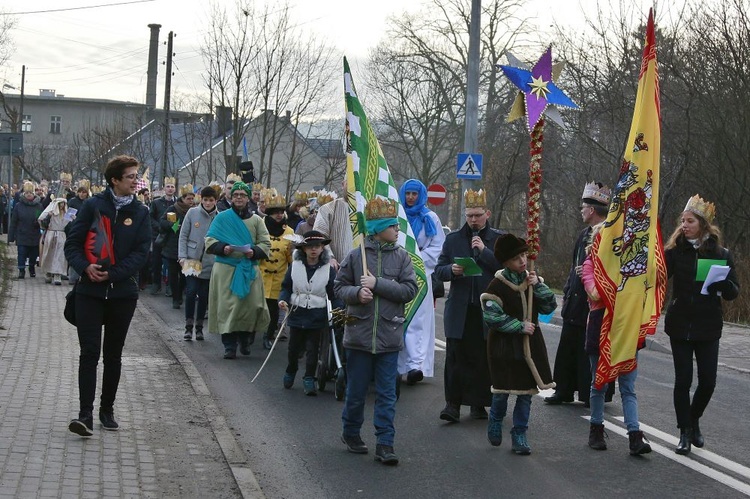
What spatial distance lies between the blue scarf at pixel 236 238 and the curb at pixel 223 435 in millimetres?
999

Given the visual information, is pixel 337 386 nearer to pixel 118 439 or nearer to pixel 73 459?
pixel 118 439

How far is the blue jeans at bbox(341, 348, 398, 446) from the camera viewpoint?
7.92m

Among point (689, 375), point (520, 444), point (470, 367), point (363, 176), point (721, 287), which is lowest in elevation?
point (520, 444)

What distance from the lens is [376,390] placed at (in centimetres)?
802

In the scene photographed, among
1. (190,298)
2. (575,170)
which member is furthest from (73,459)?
(575,170)

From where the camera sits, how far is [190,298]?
1475cm

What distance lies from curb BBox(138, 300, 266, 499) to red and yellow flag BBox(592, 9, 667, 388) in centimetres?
263

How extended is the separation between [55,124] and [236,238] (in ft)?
298

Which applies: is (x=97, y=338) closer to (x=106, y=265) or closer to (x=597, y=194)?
(x=106, y=265)

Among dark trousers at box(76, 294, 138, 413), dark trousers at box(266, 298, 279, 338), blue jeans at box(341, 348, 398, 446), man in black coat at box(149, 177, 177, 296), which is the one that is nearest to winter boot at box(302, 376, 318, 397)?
blue jeans at box(341, 348, 398, 446)

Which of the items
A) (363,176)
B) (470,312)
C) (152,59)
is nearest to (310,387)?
(470,312)

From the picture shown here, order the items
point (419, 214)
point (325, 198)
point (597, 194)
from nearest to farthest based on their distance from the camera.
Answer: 1. point (597, 194)
2. point (419, 214)
3. point (325, 198)

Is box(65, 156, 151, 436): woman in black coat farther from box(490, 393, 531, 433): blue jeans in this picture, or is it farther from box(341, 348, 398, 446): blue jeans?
box(490, 393, 531, 433): blue jeans

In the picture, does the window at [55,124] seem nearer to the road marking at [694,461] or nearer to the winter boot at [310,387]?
the winter boot at [310,387]
